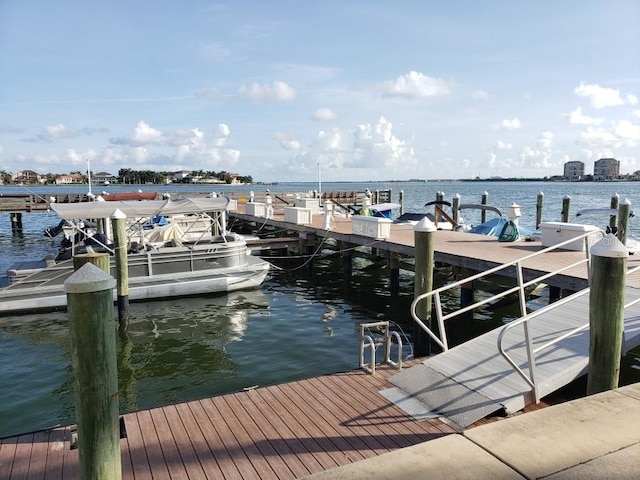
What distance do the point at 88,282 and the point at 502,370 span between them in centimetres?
507

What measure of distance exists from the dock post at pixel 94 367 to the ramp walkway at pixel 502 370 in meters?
3.48

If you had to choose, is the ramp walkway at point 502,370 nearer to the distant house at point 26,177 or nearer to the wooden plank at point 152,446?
the wooden plank at point 152,446

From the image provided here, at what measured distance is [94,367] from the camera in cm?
362

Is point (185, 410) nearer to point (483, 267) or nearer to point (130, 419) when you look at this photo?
point (130, 419)

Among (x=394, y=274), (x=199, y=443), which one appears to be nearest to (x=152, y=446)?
(x=199, y=443)

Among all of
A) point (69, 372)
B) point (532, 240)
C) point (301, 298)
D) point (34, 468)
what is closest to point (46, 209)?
point (301, 298)

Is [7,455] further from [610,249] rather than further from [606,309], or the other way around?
[610,249]

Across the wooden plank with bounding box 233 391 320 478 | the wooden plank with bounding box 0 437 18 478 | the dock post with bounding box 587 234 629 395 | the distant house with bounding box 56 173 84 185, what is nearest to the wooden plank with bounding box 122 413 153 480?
the wooden plank with bounding box 0 437 18 478

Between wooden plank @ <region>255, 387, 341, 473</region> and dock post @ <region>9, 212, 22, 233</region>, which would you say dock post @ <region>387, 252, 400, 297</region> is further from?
dock post @ <region>9, 212, 22, 233</region>

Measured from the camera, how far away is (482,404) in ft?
18.5

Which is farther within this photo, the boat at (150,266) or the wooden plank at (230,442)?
the boat at (150,266)

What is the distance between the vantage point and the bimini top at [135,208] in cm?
1391

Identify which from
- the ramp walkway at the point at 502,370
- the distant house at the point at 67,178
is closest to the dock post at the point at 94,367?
the ramp walkway at the point at 502,370

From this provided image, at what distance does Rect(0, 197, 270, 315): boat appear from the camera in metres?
13.3
